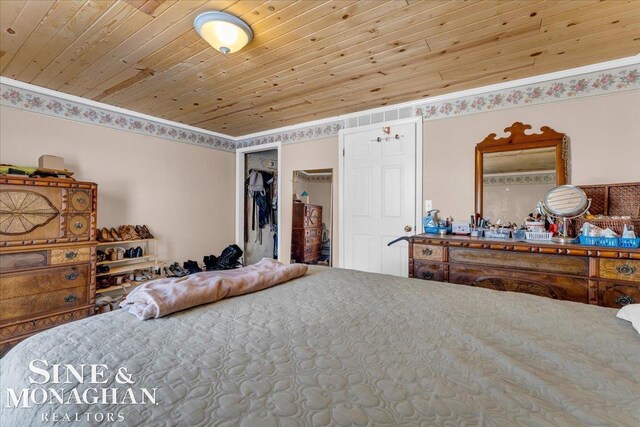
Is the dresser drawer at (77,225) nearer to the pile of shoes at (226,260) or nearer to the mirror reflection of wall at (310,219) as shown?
the pile of shoes at (226,260)

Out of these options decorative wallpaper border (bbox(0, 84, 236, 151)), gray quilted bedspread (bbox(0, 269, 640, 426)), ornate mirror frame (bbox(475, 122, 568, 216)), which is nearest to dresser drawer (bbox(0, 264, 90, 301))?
decorative wallpaper border (bbox(0, 84, 236, 151))

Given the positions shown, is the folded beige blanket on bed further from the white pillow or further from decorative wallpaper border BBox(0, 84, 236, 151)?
decorative wallpaper border BBox(0, 84, 236, 151)

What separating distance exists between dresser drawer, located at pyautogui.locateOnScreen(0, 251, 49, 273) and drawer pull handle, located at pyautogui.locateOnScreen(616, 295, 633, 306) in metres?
4.08

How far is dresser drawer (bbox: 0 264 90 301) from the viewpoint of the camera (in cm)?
213

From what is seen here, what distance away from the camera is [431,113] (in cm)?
295

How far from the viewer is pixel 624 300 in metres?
1.73

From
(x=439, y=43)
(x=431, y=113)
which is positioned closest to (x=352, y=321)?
(x=439, y=43)

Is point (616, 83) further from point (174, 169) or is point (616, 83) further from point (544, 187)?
point (174, 169)

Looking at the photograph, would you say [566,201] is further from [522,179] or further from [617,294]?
[617,294]

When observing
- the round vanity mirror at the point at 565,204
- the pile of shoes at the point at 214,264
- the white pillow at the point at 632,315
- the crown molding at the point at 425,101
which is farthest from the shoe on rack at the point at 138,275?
the round vanity mirror at the point at 565,204

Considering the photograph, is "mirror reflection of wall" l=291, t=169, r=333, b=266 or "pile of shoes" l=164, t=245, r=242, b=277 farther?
"mirror reflection of wall" l=291, t=169, r=333, b=266

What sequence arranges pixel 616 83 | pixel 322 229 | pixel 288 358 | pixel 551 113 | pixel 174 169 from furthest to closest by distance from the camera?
pixel 322 229 < pixel 174 169 < pixel 551 113 < pixel 616 83 < pixel 288 358

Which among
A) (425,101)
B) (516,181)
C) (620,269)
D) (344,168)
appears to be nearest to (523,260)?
(620,269)

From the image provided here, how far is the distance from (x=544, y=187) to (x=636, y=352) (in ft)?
6.49
